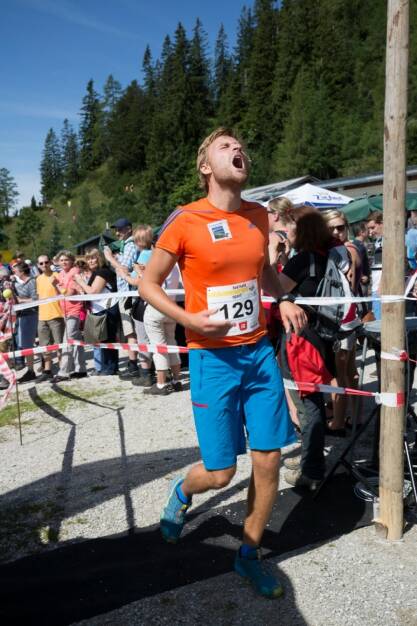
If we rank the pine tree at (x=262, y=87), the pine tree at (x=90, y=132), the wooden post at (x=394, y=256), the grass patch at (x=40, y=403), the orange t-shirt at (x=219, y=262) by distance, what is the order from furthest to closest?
the pine tree at (x=90, y=132) → the pine tree at (x=262, y=87) → the grass patch at (x=40, y=403) → the wooden post at (x=394, y=256) → the orange t-shirt at (x=219, y=262)

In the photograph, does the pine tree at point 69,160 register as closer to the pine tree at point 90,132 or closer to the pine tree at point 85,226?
the pine tree at point 90,132

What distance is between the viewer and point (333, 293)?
403cm

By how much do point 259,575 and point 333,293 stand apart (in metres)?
1.97

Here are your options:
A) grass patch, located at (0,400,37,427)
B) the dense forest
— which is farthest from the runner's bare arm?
the dense forest

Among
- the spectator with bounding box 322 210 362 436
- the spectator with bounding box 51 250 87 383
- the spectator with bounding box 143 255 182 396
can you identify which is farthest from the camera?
the spectator with bounding box 51 250 87 383

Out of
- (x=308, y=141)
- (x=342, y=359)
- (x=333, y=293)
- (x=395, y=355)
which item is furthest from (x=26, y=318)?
(x=308, y=141)

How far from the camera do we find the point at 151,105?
12244 cm

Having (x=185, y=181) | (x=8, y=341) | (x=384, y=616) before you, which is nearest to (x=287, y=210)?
(x=384, y=616)

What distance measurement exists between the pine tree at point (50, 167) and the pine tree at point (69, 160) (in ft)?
5.65

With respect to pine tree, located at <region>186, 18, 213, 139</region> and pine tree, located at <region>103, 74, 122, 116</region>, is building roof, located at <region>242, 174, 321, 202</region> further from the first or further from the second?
pine tree, located at <region>103, 74, 122, 116</region>

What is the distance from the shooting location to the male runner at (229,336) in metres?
2.83

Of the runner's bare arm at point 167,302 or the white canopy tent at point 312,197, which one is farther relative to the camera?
the white canopy tent at point 312,197

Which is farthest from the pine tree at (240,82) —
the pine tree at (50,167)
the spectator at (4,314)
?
the spectator at (4,314)

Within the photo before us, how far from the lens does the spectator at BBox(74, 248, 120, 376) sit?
8.48m
